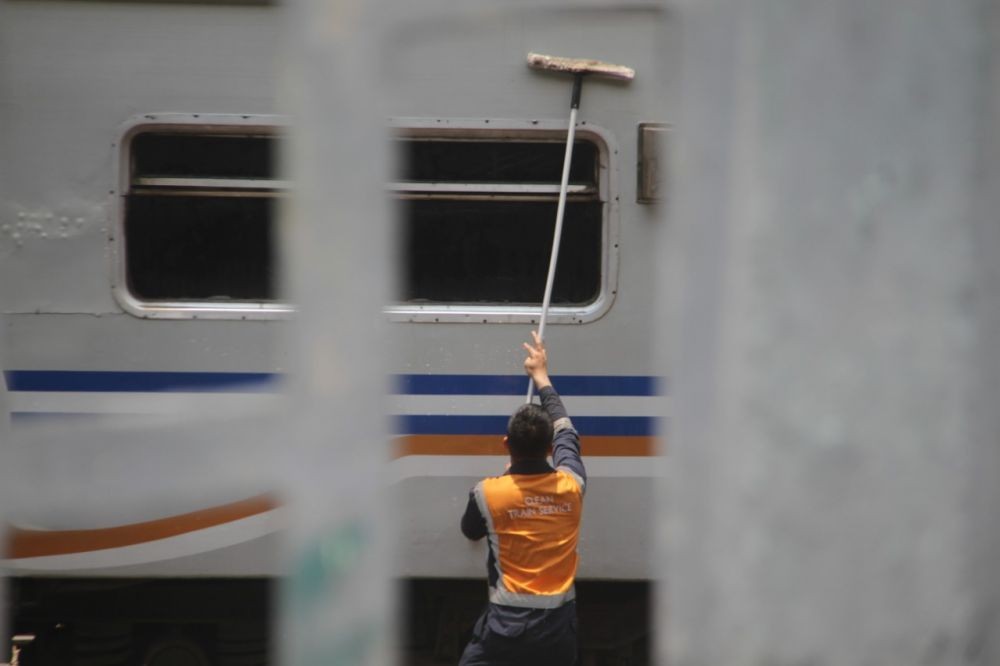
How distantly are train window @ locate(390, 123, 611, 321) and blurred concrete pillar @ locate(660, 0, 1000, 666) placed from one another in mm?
2818

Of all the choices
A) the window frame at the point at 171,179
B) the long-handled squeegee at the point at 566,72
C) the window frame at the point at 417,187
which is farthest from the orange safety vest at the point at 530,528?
the window frame at the point at 171,179

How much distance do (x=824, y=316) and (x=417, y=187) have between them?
2.92 metres

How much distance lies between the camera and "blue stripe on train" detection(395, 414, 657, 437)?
4055mm

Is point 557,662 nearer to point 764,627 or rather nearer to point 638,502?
point 638,502

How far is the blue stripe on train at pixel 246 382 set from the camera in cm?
398

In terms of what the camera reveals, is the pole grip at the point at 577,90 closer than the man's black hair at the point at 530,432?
No

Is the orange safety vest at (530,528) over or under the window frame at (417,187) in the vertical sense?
under

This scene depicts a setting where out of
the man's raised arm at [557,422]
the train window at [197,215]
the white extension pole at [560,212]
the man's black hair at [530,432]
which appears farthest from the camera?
the train window at [197,215]

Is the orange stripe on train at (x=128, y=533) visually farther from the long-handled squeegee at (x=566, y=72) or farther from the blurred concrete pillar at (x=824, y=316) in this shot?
the blurred concrete pillar at (x=824, y=316)

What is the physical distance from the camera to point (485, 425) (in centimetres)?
406

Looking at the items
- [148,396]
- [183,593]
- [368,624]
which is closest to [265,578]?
[183,593]

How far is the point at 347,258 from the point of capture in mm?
1174

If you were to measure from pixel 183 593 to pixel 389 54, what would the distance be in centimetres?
372

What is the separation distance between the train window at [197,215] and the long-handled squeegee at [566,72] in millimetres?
941
